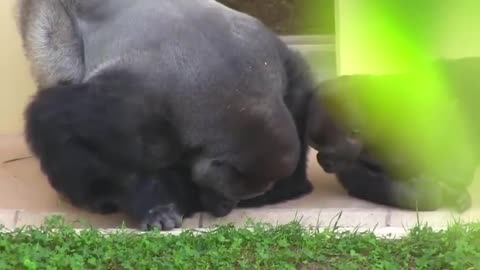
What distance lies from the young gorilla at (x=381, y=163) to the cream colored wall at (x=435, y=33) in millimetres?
516

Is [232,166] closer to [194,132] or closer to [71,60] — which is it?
[194,132]

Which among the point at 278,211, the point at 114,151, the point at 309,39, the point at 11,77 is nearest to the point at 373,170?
the point at 278,211

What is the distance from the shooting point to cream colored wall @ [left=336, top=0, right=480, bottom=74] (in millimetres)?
5184

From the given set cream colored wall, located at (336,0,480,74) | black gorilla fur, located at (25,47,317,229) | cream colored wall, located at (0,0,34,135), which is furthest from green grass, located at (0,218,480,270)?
cream colored wall, located at (0,0,34,135)

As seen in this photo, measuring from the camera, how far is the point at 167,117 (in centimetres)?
416

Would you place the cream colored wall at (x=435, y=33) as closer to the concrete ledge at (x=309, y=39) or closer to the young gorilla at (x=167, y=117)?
the concrete ledge at (x=309, y=39)

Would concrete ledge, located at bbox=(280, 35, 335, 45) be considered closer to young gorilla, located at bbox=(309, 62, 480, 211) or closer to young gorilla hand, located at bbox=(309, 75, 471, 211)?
young gorilla, located at bbox=(309, 62, 480, 211)

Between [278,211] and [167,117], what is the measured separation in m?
0.69

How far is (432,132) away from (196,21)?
3.62 ft

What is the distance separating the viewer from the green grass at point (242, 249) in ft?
12.4

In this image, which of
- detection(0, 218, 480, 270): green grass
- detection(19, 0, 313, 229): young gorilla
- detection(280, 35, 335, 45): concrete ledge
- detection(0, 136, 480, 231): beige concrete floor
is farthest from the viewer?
detection(280, 35, 335, 45): concrete ledge

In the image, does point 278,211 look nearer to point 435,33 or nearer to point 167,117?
point 167,117

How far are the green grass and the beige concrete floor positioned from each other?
28cm

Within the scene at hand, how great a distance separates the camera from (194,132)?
418 centimetres
